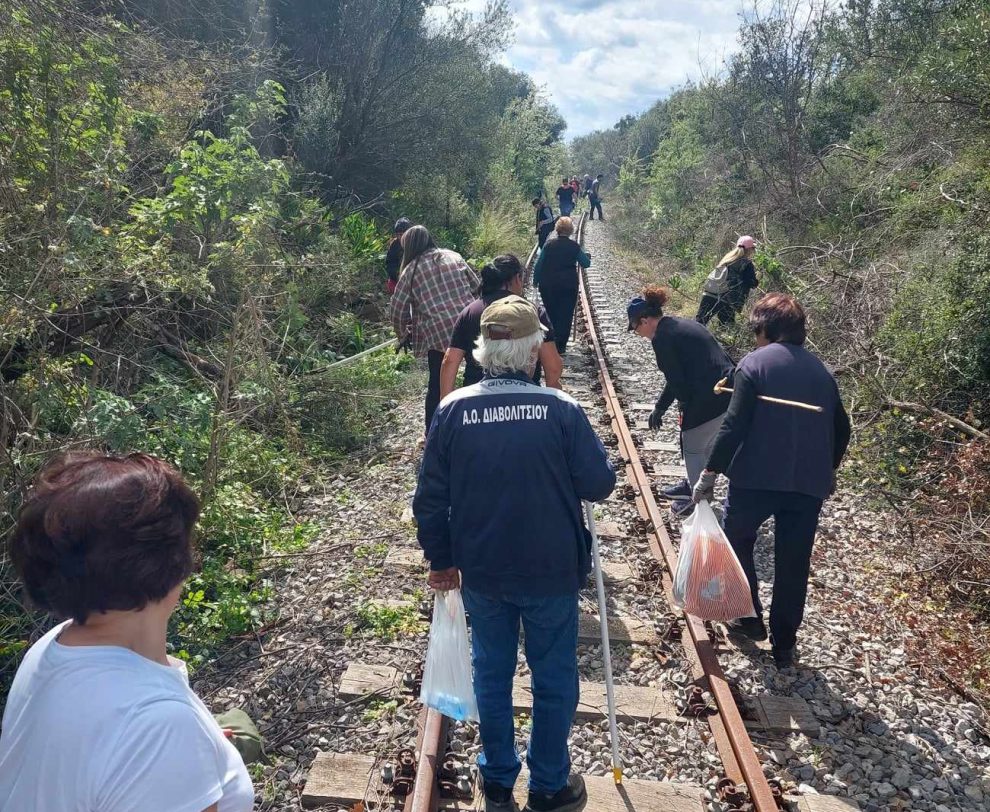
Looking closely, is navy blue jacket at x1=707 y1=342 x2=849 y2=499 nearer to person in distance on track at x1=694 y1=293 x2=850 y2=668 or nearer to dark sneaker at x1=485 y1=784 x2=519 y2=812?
person in distance on track at x1=694 y1=293 x2=850 y2=668

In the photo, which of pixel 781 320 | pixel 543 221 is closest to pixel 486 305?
pixel 781 320

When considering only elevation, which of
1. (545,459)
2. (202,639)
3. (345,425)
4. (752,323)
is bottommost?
(202,639)

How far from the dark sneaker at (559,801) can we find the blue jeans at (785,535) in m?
1.70

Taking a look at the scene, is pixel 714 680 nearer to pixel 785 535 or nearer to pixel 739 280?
pixel 785 535

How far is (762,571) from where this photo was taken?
210 inches

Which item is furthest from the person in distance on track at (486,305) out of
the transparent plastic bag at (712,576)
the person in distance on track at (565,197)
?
the person in distance on track at (565,197)

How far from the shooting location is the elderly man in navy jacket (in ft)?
9.07

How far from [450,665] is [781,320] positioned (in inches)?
101

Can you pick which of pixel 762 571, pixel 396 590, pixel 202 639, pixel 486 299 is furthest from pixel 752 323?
pixel 202 639

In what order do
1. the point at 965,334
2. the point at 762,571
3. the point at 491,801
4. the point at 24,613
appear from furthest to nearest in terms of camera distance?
1. the point at 965,334
2. the point at 762,571
3. the point at 24,613
4. the point at 491,801

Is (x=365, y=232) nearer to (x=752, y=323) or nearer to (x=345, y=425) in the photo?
(x=345, y=425)

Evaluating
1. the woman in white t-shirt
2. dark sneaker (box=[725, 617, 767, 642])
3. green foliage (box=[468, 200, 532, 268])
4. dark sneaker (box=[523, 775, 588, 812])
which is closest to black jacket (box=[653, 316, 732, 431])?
dark sneaker (box=[725, 617, 767, 642])

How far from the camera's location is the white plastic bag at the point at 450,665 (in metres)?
3.11

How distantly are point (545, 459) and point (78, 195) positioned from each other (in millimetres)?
4544
